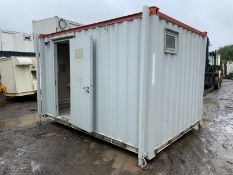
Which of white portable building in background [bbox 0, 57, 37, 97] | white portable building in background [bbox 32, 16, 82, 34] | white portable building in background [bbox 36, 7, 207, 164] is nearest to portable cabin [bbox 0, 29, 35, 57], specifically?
white portable building in background [bbox 0, 57, 37, 97]

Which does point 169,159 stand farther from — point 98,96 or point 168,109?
point 98,96

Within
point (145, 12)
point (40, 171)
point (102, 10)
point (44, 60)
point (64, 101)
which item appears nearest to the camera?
point (145, 12)

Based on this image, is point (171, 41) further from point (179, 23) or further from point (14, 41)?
point (14, 41)

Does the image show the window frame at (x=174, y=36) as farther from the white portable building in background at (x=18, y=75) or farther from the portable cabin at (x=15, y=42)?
the portable cabin at (x=15, y=42)

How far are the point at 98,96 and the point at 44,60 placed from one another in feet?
7.88

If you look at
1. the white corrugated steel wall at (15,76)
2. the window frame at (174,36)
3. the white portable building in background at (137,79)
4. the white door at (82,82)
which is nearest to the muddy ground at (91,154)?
the white portable building in background at (137,79)

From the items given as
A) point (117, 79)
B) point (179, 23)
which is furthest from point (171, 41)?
point (117, 79)

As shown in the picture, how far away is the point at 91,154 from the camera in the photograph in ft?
12.5

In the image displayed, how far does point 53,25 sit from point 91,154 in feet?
17.3

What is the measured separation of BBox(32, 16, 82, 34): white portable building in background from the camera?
711 centimetres

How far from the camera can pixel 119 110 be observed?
3.74 meters

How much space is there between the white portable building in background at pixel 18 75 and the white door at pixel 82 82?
5.29m

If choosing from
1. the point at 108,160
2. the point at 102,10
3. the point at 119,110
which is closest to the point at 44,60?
the point at 119,110

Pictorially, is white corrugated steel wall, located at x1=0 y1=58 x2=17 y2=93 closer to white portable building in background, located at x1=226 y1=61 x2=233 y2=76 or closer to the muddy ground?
the muddy ground
